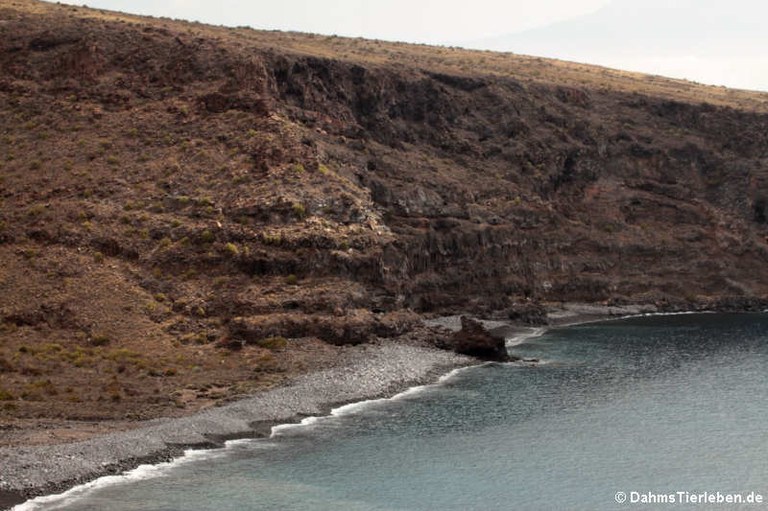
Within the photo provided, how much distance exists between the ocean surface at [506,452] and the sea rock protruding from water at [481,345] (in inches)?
114

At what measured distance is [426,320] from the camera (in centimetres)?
11644

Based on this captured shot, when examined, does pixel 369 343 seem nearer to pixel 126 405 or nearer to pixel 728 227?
pixel 126 405

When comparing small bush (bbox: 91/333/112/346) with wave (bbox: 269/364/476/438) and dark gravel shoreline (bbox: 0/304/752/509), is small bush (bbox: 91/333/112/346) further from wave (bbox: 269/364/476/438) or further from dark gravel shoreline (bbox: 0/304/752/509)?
wave (bbox: 269/364/476/438)

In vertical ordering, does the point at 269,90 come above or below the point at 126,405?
above

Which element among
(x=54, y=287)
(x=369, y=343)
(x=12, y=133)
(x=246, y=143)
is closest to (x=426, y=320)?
(x=369, y=343)

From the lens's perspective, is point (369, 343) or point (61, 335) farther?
point (369, 343)

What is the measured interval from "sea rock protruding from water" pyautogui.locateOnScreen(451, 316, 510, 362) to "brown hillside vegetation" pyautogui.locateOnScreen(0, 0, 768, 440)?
707 cm

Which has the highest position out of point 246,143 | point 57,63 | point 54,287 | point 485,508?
point 57,63

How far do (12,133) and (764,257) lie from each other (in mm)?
108154

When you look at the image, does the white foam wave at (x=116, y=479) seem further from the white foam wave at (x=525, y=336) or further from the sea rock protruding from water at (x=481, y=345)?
the white foam wave at (x=525, y=336)

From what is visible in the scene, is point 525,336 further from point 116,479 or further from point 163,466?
point 116,479

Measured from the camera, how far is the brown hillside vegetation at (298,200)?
293ft

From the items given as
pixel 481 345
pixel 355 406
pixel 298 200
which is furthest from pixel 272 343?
pixel 481 345

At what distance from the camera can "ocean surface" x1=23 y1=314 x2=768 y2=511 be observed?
5744 cm
